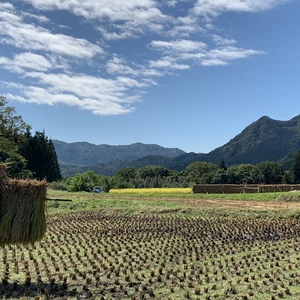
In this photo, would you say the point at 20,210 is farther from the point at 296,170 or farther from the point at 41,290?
the point at 296,170

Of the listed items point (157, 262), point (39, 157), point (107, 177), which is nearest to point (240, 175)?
point (107, 177)

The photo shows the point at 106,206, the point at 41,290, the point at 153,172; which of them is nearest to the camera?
the point at 41,290

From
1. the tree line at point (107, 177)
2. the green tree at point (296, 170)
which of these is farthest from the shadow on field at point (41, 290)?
the green tree at point (296, 170)

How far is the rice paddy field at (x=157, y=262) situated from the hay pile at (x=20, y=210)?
85 centimetres

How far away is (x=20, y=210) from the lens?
748cm

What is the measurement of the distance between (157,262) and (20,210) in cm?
385

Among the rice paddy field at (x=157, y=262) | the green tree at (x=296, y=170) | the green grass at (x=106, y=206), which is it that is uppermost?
the green tree at (x=296, y=170)

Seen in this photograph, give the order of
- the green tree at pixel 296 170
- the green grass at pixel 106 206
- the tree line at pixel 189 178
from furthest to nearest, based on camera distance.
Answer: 1. the green tree at pixel 296 170
2. the tree line at pixel 189 178
3. the green grass at pixel 106 206

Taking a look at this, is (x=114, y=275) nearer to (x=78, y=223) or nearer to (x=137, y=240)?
(x=137, y=240)

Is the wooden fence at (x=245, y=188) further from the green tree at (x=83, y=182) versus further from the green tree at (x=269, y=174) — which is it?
the green tree at (x=269, y=174)

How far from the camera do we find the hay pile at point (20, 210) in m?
7.44

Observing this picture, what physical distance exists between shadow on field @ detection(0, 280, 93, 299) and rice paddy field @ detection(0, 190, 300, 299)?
0.02m

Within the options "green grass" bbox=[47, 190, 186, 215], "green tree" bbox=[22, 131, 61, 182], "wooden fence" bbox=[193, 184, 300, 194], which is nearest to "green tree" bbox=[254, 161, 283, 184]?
"wooden fence" bbox=[193, 184, 300, 194]

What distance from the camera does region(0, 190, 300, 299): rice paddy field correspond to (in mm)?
7070
